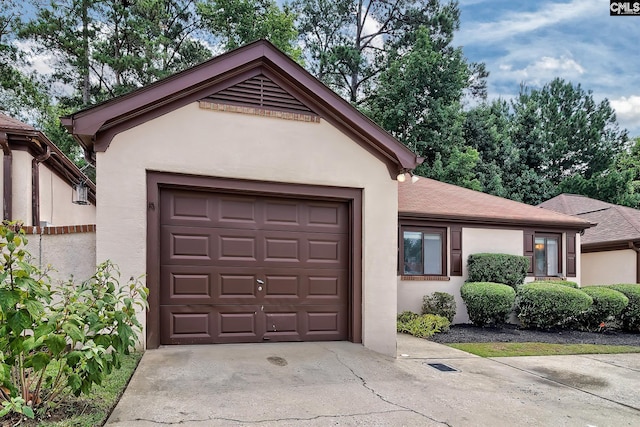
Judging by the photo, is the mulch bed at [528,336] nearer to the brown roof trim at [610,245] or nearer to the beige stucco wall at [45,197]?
the brown roof trim at [610,245]

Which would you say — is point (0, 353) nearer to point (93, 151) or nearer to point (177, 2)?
point (93, 151)

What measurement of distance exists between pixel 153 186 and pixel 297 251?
97.1 inches

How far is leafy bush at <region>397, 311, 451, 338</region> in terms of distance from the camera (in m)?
9.75

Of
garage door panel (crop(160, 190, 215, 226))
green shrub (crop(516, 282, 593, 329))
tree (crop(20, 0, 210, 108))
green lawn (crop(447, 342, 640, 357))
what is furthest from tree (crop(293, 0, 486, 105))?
garage door panel (crop(160, 190, 215, 226))

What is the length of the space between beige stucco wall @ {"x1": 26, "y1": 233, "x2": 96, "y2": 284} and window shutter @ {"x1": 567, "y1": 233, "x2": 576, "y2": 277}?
12894 millimetres

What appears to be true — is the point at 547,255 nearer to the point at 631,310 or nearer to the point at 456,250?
the point at 631,310

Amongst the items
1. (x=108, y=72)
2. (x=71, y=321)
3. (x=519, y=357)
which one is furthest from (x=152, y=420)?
(x=108, y=72)

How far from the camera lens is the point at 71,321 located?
140 inches

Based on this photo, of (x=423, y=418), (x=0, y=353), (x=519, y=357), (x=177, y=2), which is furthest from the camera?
(x=177, y=2)

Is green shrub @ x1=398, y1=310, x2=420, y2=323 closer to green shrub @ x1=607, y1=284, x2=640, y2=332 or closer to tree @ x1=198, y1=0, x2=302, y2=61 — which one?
green shrub @ x1=607, y1=284, x2=640, y2=332

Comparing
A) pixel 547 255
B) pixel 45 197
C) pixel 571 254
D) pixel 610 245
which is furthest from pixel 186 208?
pixel 610 245

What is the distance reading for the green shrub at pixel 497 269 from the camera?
1145cm

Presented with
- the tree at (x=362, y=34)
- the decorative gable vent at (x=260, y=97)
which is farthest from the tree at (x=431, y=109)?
the decorative gable vent at (x=260, y=97)

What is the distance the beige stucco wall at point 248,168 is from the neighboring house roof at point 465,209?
415cm
